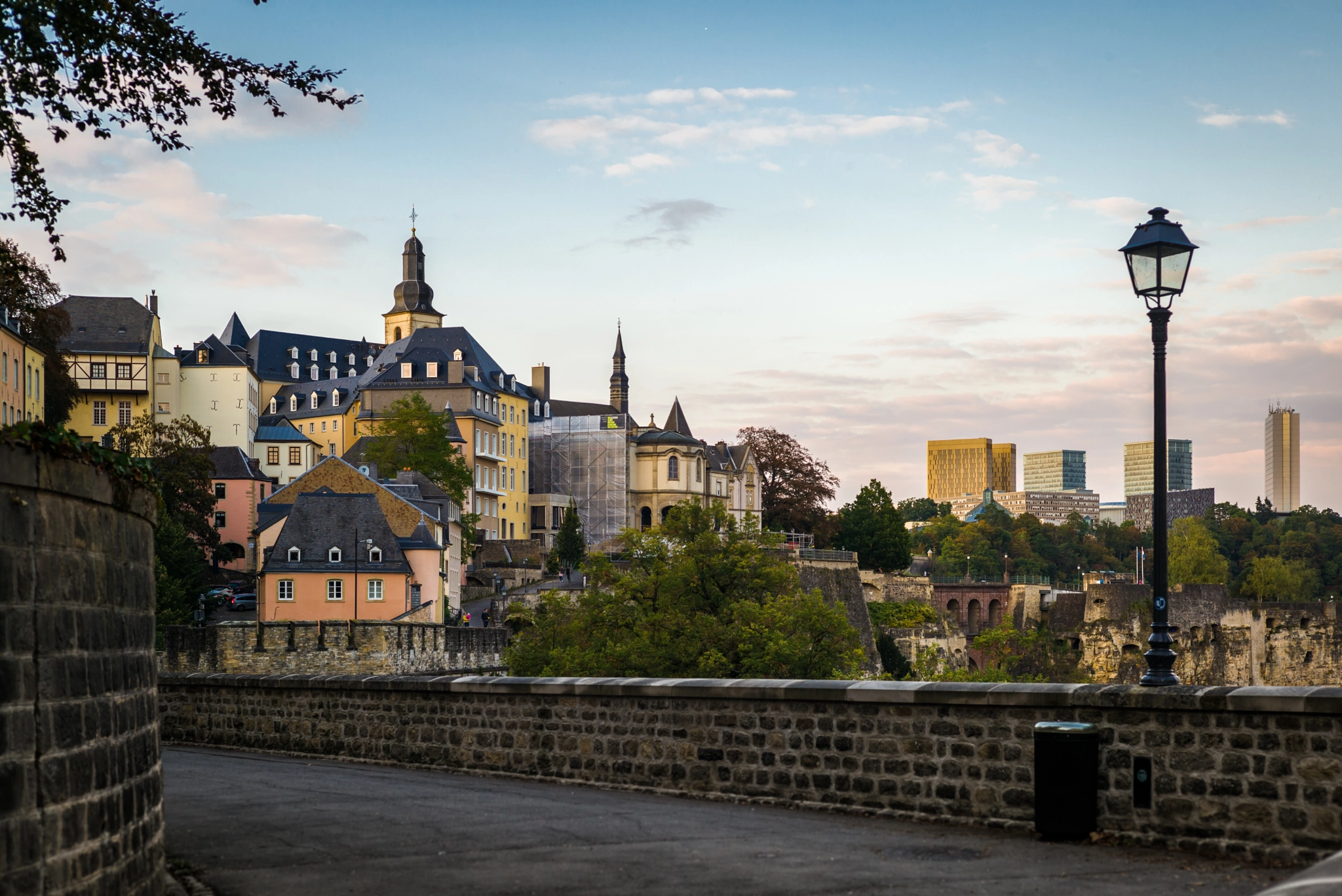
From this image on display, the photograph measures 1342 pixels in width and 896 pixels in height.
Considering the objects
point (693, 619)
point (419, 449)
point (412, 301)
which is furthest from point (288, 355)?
point (693, 619)

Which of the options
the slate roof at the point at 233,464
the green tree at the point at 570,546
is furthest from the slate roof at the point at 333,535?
the slate roof at the point at 233,464

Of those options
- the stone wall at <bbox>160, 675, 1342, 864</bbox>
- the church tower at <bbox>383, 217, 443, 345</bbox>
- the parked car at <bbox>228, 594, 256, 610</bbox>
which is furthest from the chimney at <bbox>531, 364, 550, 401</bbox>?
the stone wall at <bbox>160, 675, 1342, 864</bbox>

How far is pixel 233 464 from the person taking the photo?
105 metres

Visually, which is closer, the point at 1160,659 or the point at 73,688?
the point at 73,688

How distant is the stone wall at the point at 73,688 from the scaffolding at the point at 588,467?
356ft

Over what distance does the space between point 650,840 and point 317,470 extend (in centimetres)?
6905

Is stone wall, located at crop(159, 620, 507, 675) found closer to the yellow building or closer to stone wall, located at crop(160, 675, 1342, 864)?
stone wall, located at crop(160, 675, 1342, 864)

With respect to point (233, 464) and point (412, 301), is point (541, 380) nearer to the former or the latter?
point (412, 301)

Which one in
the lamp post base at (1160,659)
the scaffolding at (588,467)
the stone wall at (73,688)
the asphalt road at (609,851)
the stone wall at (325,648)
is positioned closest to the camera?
the stone wall at (73,688)

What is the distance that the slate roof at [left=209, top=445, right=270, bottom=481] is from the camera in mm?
103375

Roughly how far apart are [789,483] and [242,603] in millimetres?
59636

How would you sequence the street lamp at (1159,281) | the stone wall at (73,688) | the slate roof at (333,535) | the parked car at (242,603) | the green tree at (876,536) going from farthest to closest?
the green tree at (876,536) → the parked car at (242,603) → the slate roof at (333,535) → the street lamp at (1159,281) → the stone wall at (73,688)

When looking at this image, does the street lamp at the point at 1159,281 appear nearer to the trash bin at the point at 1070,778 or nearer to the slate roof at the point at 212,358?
the trash bin at the point at 1070,778

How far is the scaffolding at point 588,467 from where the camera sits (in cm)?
12156
